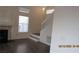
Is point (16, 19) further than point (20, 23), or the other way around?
point (20, 23)

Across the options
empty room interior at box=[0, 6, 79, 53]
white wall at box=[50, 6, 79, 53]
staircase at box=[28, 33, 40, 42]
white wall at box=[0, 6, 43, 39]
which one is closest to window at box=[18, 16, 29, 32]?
empty room interior at box=[0, 6, 79, 53]

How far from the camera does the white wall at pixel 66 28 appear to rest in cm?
431

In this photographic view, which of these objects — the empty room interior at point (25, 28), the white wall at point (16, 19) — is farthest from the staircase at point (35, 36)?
the white wall at point (16, 19)

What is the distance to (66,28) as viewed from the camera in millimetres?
4352

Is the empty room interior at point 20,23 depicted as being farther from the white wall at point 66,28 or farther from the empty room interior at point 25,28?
the white wall at point 66,28

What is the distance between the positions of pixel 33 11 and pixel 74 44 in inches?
176

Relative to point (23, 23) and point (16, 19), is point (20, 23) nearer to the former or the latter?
point (23, 23)

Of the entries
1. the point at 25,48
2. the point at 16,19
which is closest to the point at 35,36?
the point at 16,19

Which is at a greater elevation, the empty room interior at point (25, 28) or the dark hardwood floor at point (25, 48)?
the empty room interior at point (25, 28)
